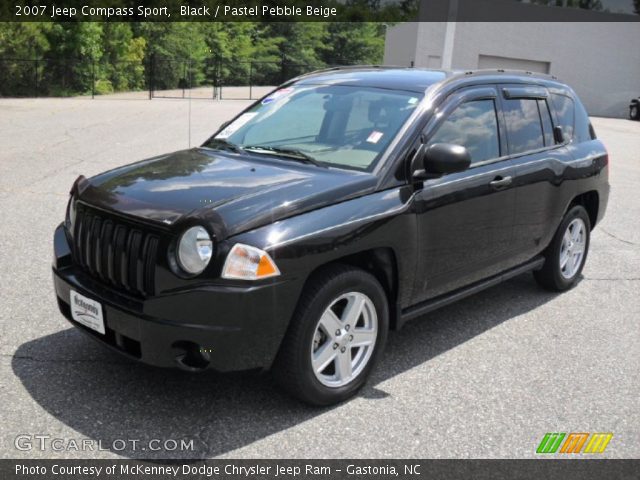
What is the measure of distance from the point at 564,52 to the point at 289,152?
38.9m

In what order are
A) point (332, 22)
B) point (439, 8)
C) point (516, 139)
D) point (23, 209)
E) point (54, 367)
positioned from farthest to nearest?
point (332, 22)
point (439, 8)
point (23, 209)
point (516, 139)
point (54, 367)

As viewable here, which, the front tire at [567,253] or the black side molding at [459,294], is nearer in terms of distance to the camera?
the black side molding at [459,294]

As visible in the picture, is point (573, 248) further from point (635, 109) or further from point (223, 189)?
point (635, 109)

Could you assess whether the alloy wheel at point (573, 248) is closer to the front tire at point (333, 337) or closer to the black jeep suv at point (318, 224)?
the black jeep suv at point (318, 224)

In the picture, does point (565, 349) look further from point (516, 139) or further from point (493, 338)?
point (516, 139)

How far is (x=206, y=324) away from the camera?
3.39 meters

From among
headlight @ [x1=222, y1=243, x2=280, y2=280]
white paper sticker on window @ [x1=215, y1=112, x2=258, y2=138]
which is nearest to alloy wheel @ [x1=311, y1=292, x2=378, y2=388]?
headlight @ [x1=222, y1=243, x2=280, y2=280]

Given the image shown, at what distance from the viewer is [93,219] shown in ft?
12.7

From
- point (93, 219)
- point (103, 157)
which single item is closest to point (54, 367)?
point (93, 219)

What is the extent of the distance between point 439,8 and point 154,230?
37.5 metres

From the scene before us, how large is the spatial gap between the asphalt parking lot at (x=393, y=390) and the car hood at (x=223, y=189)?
0.84 meters

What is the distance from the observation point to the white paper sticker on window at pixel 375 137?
443 centimetres

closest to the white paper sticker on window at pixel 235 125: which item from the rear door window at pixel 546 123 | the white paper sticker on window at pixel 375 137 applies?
the white paper sticker on window at pixel 375 137

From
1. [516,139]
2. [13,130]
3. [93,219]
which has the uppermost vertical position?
[516,139]
